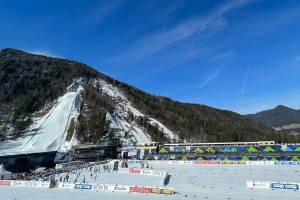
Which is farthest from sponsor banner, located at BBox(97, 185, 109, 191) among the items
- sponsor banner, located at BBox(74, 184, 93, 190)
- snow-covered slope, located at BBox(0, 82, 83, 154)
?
snow-covered slope, located at BBox(0, 82, 83, 154)

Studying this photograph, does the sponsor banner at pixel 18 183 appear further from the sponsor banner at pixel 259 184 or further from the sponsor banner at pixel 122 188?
the sponsor banner at pixel 259 184

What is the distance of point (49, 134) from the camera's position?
526ft

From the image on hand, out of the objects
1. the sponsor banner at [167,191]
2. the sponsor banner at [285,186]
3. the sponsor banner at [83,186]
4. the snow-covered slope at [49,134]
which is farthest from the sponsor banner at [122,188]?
the snow-covered slope at [49,134]

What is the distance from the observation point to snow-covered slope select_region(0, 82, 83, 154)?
464 ft

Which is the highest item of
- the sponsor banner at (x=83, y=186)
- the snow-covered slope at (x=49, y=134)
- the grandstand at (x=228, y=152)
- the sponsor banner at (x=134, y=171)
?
the snow-covered slope at (x=49, y=134)

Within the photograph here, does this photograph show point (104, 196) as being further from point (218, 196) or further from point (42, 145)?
point (42, 145)

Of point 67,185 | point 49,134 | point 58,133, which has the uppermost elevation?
point 58,133

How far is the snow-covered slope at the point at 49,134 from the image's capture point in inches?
5566

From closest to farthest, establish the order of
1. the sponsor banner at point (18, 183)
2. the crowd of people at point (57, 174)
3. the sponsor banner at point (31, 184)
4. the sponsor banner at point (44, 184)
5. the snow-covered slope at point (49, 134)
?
the sponsor banner at point (44, 184) < the sponsor banner at point (31, 184) < the sponsor banner at point (18, 183) < the crowd of people at point (57, 174) < the snow-covered slope at point (49, 134)

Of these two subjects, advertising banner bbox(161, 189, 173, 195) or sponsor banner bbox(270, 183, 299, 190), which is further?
sponsor banner bbox(270, 183, 299, 190)

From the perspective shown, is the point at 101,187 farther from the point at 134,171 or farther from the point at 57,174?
the point at 57,174

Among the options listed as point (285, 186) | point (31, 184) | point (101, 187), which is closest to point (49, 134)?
point (31, 184)

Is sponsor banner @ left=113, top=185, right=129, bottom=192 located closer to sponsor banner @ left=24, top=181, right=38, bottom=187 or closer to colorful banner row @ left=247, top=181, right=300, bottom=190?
sponsor banner @ left=24, top=181, right=38, bottom=187

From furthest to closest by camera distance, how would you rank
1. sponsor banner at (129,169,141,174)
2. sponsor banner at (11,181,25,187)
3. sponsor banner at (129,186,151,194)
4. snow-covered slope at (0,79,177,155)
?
snow-covered slope at (0,79,177,155) → sponsor banner at (129,169,141,174) → sponsor banner at (11,181,25,187) → sponsor banner at (129,186,151,194)
